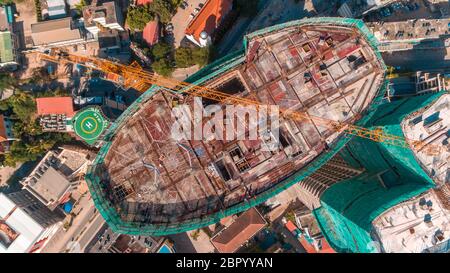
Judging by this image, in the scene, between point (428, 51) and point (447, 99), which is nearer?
point (447, 99)

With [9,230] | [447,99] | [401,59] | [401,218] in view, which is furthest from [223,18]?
→ [9,230]

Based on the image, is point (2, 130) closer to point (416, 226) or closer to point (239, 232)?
point (239, 232)

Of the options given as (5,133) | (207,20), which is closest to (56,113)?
(5,133)

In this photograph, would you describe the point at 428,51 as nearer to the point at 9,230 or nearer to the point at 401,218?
the point at 401,218

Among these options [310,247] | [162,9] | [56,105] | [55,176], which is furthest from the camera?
[310,247]

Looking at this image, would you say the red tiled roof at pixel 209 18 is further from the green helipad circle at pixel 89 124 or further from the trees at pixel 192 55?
the green helipad circle at pixel 89 124
